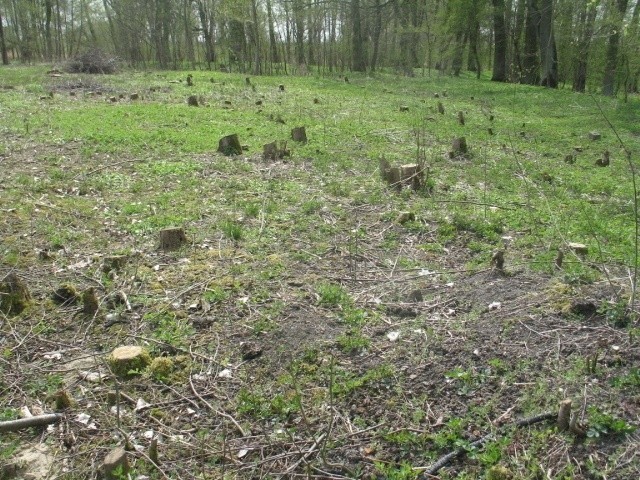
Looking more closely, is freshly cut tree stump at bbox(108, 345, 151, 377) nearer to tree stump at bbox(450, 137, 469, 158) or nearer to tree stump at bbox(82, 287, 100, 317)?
tree stump at bbox(82, 287, 100, 317)

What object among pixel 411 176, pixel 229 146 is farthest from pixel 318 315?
pixel 229 146

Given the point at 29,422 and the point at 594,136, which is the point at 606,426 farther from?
the point at 594,136

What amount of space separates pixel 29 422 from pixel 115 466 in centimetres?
74

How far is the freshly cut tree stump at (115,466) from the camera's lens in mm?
2713

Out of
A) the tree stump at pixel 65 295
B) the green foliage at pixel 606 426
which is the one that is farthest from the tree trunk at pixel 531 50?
the green foliage at pixel 606 426

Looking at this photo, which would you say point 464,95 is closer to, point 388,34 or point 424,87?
point 424,87

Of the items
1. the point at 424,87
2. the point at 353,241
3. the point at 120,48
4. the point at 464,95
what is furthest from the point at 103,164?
the point at 120,48

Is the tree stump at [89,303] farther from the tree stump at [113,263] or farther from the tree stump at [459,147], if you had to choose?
the tree stump at [459,147]

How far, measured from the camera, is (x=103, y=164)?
8.40 meters

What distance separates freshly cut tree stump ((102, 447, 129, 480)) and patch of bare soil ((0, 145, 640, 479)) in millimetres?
136

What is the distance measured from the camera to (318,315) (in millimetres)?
4180

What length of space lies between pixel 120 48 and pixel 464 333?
41.2 metres

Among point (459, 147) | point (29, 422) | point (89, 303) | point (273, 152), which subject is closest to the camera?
point (29, 422)

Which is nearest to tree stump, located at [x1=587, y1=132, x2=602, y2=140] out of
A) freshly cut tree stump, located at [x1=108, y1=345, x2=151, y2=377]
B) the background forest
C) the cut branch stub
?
the background forest
